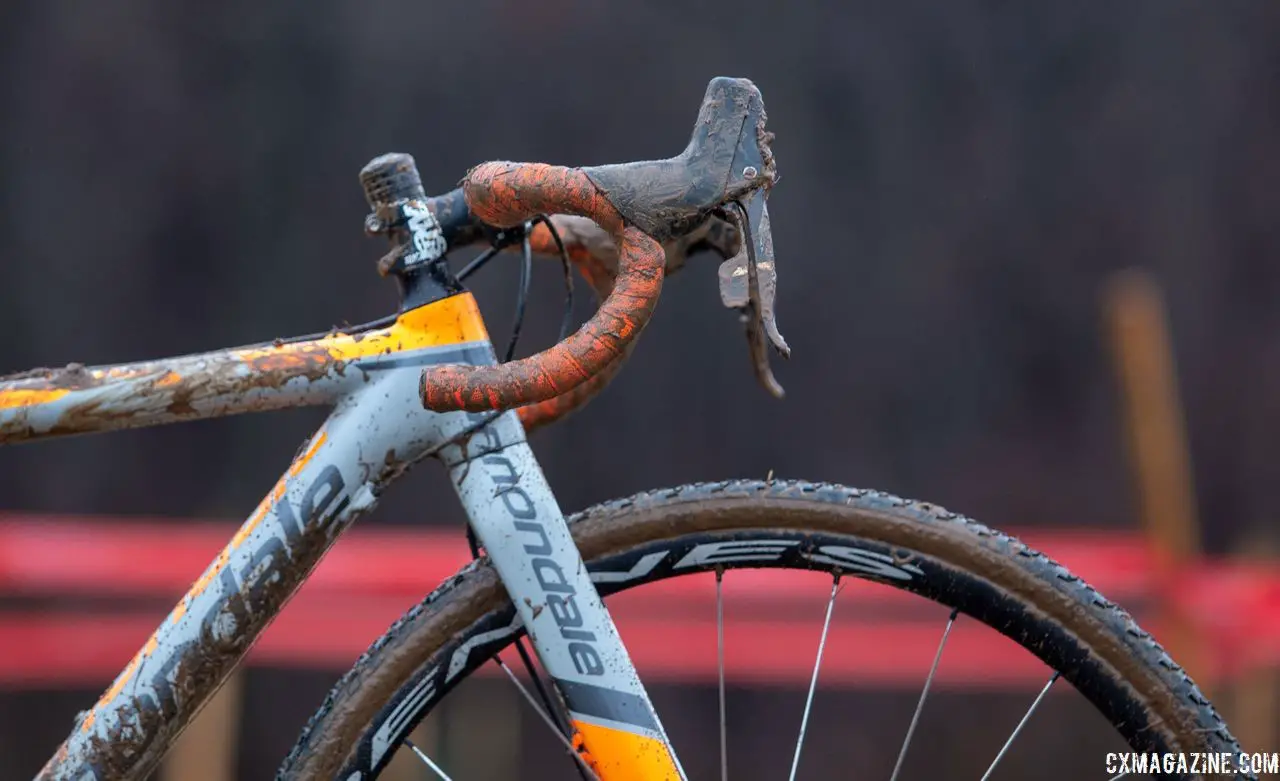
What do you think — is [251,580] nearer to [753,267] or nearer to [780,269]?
[753,267]

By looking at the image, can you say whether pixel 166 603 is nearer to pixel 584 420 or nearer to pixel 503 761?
pixel 503 761

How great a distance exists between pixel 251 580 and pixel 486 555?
0.20 meters

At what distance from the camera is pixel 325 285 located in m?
2.75

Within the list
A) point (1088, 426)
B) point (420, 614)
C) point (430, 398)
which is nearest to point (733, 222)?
point (430, 398)

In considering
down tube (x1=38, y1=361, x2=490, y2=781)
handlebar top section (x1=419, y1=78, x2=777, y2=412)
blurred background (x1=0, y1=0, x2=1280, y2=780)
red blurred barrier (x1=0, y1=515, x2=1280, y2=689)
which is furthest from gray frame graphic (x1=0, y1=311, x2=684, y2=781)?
blurred background (x1=0, y1=0, x2=1280, y2=780)

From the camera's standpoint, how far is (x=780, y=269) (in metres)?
2.68

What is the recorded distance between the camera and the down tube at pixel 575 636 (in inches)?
36.5

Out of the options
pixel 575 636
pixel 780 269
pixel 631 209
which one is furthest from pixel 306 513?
pixel 780 269

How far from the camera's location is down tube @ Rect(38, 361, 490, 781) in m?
0.96

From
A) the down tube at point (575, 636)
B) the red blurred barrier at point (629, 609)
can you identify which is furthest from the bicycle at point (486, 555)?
the red blurred barrier at point (629, 609)

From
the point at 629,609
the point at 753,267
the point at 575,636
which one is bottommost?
the point at 575,636

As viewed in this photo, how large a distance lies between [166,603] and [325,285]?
0.83m

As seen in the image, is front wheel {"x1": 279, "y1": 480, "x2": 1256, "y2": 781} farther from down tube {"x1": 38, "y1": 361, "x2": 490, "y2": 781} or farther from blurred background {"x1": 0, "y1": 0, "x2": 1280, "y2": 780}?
blurred background {"x1": 0, "y1": 0, "x2": 1280, "y2": 780}

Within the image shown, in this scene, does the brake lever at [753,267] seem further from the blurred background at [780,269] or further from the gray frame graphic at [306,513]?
the blurred background at [780,269]
